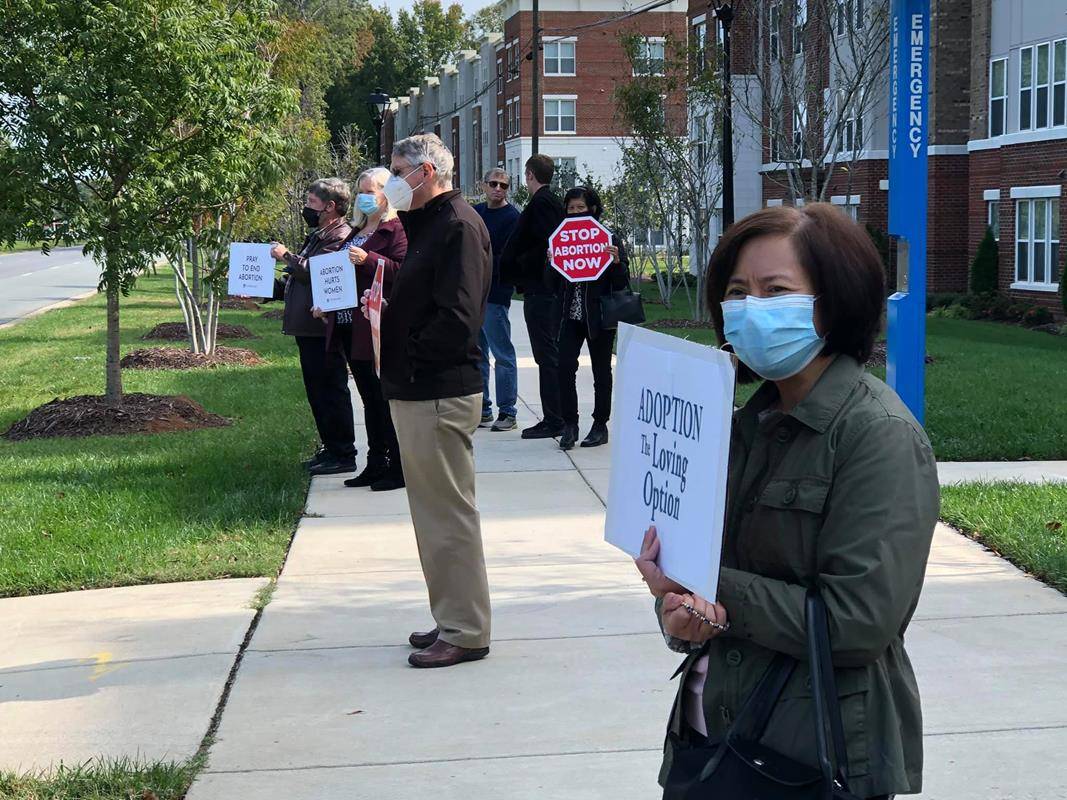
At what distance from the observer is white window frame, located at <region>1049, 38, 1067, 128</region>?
29.0 metres

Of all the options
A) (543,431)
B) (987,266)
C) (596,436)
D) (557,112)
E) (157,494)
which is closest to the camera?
(157,494)

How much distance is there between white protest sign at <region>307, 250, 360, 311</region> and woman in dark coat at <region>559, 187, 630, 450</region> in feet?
7.22

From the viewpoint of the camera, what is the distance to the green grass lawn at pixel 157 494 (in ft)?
24.1

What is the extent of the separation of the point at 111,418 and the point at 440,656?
779 centimetres

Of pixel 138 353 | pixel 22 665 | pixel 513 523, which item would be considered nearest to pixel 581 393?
pixel 513 523

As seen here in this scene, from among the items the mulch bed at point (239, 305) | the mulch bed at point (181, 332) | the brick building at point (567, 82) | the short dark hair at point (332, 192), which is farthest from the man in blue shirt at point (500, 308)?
the brick building at point (567, 82)

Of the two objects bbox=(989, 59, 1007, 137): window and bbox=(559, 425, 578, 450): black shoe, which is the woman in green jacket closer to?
bbox=(559, 425, 578, 450): black shoe

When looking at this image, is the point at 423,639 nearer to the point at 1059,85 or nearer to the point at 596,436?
the point at 596,436

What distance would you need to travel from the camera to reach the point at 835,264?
2445 millimetres

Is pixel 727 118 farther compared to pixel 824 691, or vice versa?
pixel 727 118

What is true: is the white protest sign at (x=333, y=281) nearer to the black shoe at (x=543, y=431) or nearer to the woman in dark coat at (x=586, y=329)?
the woman in dark coat at (x=586, y=329)

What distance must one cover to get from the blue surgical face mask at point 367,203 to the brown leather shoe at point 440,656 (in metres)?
3.33

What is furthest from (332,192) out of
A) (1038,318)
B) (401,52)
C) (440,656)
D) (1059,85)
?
(401,52)

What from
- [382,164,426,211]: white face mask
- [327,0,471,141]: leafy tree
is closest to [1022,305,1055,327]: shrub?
[382,164,426,211]: white face mask
